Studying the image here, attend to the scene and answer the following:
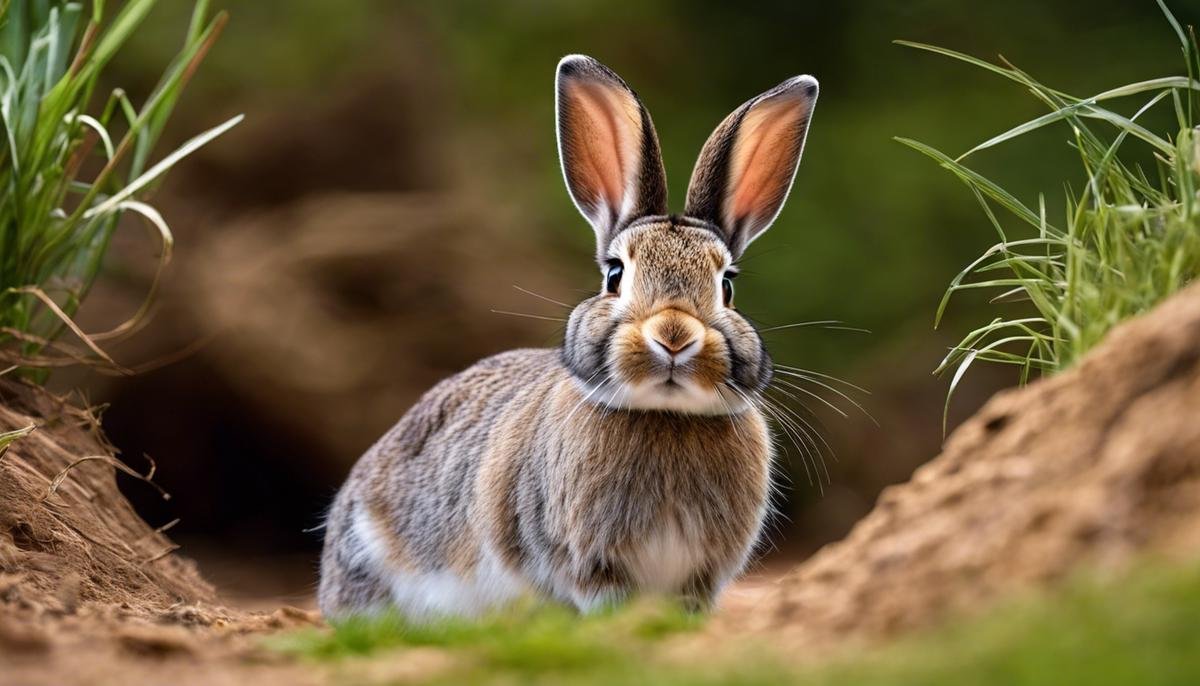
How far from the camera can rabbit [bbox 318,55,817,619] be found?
4.44 metres

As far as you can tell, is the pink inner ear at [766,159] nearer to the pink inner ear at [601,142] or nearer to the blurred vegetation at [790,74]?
the pink inner ear at [601,142]

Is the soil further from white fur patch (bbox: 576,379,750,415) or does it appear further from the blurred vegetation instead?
the blurred vegetation

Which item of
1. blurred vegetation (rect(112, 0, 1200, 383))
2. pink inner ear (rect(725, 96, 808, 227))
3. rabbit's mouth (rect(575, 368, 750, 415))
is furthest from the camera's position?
blurred vegetation (rect(112, 0, 1200, 383))

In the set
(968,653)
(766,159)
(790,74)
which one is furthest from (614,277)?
(790,74)

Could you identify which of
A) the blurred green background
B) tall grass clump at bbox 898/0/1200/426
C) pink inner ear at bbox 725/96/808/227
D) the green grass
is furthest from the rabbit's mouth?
the blurred green background

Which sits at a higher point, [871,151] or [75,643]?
[871,151]

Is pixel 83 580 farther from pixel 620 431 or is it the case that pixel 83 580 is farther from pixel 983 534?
pixel 983 534

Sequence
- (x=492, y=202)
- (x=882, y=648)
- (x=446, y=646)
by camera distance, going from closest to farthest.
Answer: (x=882, y=648) → (x=446, y=646) → (x=492, y=202)

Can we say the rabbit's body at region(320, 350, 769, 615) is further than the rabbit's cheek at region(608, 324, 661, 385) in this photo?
Yes

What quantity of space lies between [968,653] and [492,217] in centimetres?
919

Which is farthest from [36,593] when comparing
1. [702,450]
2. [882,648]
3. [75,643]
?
[882,648]

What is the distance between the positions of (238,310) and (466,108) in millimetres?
3283

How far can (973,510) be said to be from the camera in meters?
3.06

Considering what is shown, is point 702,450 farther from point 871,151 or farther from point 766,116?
point 871,151
